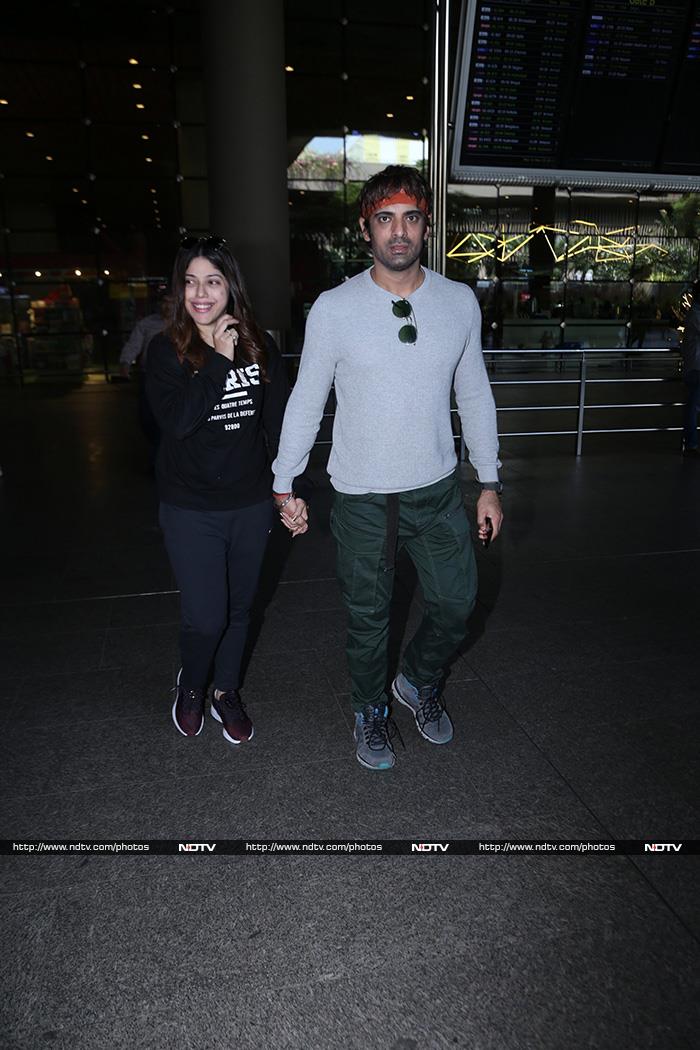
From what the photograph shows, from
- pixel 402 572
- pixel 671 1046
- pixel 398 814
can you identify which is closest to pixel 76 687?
pixel 398 814

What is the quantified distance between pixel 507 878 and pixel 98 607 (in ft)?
10.4

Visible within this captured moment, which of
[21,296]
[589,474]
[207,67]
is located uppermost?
[207,67]

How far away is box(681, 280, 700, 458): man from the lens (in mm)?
8609

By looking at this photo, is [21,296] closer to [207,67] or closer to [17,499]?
[207,67]

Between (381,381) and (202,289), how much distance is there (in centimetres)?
74

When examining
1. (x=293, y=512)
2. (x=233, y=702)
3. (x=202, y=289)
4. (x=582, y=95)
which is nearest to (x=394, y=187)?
(x=202, y=289)

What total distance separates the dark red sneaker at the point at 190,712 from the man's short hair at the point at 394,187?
1.98 m

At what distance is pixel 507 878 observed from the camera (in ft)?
8.02

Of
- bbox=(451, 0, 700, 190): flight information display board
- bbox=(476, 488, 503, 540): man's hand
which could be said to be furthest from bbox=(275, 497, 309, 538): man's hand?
bbox=(451, 0, 700, 190): flight information display board

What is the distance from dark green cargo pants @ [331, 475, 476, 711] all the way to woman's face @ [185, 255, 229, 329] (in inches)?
32.2

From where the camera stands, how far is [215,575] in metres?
3.07

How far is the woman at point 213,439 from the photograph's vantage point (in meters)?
2.89

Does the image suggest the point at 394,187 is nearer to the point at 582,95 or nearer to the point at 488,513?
the point at 488,513

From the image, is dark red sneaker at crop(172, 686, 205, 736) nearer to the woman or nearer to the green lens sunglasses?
the woman
